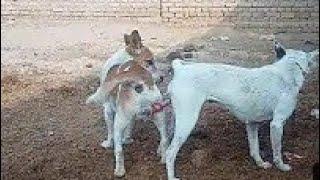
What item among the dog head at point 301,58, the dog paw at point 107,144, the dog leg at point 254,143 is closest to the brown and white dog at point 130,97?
the dog paw at point 107,144

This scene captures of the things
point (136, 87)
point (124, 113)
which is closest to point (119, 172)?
point (124, 113)

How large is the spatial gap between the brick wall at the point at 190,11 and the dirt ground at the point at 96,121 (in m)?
→ 0.39

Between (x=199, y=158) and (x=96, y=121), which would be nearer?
(x=199, y=158)

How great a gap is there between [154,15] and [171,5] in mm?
354

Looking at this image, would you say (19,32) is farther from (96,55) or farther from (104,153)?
(104,153)

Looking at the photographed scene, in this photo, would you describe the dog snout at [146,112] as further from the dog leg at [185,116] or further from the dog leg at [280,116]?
the dog leg at [280,116]

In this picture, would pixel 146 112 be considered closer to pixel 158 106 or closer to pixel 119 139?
pixel 158 106

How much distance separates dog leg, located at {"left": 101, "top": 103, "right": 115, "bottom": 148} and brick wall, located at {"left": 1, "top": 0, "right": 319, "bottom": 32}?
568 cm

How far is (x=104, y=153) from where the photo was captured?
19.3 ft

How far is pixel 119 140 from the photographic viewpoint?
5.33m

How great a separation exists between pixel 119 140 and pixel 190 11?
20.9 ft

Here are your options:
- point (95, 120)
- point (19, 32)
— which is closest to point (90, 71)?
point (95, 120)

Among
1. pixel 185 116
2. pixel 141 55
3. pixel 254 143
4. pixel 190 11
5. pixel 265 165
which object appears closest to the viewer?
pixel 185 116

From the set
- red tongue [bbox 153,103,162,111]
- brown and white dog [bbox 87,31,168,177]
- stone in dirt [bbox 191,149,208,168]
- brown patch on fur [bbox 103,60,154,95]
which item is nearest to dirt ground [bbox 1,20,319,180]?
stone in dirt [bbox 191,149,208,168]
